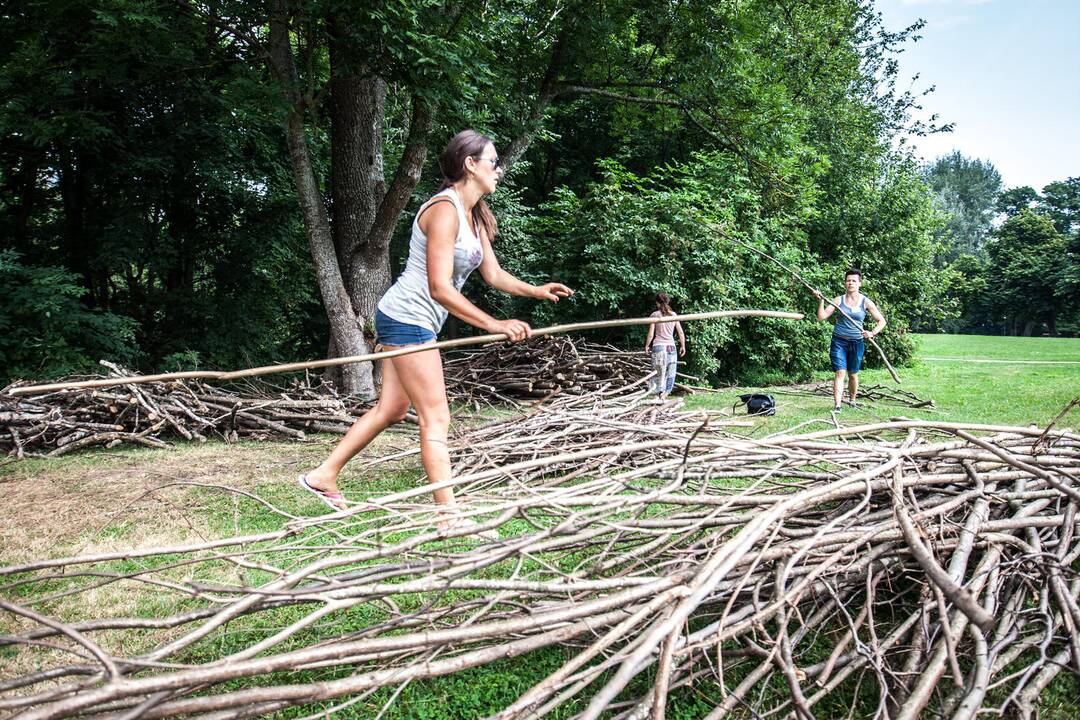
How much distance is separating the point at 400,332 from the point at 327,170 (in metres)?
10.4

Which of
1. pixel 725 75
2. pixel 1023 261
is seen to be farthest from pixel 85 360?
pixel 1023 261

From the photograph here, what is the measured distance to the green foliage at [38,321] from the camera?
7875mm

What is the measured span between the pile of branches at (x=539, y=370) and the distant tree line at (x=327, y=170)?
4.53ft

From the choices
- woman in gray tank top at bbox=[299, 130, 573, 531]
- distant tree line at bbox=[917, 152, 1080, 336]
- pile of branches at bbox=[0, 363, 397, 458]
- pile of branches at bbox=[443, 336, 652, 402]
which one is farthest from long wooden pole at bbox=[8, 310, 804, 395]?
distant tree line at bbox=[917, 152, 1080, 336]

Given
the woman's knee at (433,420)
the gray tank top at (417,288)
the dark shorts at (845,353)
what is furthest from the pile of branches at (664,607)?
the dark shorts at (845,353)

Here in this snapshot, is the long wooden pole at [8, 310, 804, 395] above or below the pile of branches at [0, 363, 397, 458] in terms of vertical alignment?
above

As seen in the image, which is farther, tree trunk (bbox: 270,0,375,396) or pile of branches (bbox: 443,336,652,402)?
pile of branches (bbox: 443,336,652,402)

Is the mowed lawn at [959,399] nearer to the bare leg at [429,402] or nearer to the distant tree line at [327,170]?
the distant tree line at [327,170]

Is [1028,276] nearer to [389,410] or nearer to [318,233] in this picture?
[318,233]

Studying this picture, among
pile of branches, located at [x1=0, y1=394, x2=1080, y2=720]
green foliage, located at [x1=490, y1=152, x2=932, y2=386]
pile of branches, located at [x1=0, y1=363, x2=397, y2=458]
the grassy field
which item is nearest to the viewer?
pile of branches, located at [x1=0, y1=394, x2=1080, y2=720]

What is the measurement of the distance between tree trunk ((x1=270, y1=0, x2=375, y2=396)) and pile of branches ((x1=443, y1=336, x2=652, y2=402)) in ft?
4.17

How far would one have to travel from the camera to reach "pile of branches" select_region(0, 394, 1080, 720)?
1.39 m

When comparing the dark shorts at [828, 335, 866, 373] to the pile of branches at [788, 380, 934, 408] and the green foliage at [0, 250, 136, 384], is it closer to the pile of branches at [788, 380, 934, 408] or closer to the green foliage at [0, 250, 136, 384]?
the pile of branches at [788, 380, 934, 408]

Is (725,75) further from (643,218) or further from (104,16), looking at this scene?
(104,16)
